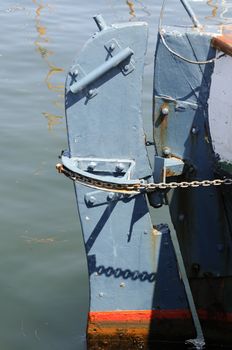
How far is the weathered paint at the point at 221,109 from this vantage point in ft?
13.9

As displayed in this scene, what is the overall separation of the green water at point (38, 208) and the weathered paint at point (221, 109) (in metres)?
2.01

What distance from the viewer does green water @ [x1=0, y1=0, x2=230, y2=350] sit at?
5.61m

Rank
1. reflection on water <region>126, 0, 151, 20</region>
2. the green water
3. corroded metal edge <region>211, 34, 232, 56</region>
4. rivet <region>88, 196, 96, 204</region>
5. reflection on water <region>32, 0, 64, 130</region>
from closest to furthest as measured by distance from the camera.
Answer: corroded metal edge <region>211, 34, 232, 56</region> → rivet <region>88, 196, 96, 204</region> → the green water → reflection on water <region>32, 0, 64, 130</region> → reflection on water <region>126, 0, 151, 20</region>

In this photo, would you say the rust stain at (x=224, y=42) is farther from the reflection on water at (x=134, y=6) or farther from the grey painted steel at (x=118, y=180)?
the reflection on water at (x=134, y=6)

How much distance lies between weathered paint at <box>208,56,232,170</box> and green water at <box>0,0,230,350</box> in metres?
2.01

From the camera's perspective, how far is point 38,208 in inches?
287

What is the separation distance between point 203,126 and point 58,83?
21.7 ft

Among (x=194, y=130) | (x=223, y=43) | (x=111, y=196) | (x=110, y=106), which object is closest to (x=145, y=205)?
(x=111, y=196)

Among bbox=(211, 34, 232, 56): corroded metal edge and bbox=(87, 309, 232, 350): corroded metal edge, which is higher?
bbox=(211, 34, 232, 56): corroded metal edge

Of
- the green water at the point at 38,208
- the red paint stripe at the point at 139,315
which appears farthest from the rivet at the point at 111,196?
the green water at the point at 38,208

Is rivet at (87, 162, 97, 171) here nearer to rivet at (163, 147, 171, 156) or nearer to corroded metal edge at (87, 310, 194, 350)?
rivet at (163, 147, 171, 156)

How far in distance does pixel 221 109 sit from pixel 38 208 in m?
3.43

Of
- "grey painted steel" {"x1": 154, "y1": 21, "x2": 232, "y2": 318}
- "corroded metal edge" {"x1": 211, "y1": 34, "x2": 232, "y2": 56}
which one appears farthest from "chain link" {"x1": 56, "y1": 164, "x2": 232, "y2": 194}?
"corroded metal edge" {"x1": 211, "y1": 34, "x2": 232, "y2": 56}

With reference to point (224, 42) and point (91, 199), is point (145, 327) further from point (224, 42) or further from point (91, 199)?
point (224, 42)
